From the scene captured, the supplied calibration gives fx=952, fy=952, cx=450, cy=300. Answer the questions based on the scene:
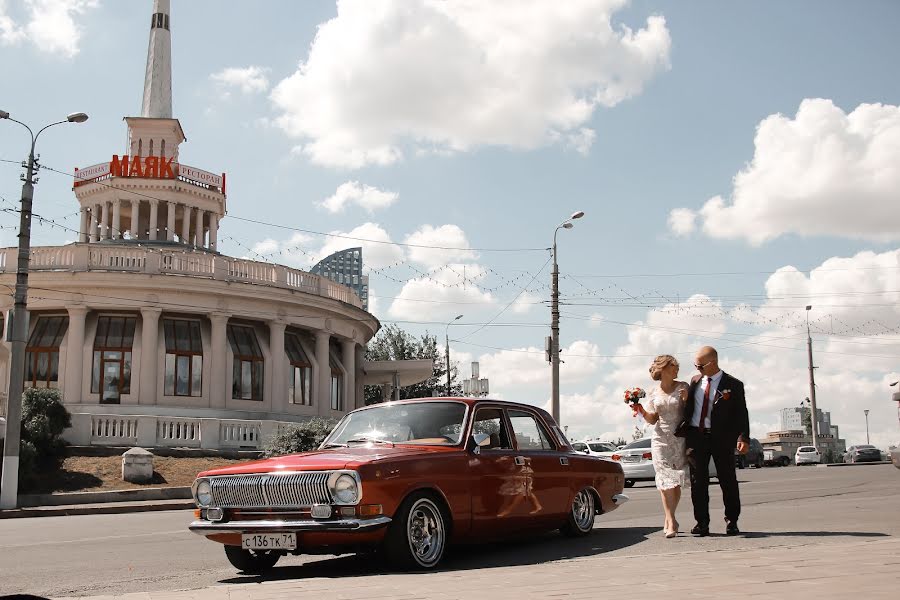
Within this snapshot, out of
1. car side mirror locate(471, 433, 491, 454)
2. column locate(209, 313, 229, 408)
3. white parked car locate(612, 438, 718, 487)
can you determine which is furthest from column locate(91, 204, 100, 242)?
car side mirror locate(471, 433, 491, 454)

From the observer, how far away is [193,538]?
41.1 ft

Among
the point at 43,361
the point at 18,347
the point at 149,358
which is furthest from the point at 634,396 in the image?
the point at 43,361

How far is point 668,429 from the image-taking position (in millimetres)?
9672

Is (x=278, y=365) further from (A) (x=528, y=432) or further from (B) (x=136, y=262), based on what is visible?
(A) (x=528, y=432)

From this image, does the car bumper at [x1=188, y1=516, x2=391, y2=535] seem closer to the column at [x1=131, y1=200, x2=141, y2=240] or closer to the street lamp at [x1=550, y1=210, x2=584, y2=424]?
the street lamp at [x1=550, y1=210, x2=584, y2=424]

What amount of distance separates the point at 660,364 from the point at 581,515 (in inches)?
80.3

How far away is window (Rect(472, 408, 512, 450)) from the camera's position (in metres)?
9.34

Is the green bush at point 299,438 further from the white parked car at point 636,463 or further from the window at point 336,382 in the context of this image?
the window at point 336,382

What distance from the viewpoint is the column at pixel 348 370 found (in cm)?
4312

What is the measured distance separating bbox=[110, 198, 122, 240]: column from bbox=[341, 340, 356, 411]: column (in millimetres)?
12655

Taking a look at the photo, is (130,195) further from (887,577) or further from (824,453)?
(824,453)

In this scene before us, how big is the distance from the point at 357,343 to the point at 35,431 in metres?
20.3

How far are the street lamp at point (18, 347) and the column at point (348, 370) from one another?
20.2 m

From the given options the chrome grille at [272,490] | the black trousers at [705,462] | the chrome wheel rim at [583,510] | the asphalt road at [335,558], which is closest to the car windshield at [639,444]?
the asphalt road at [335,558]
